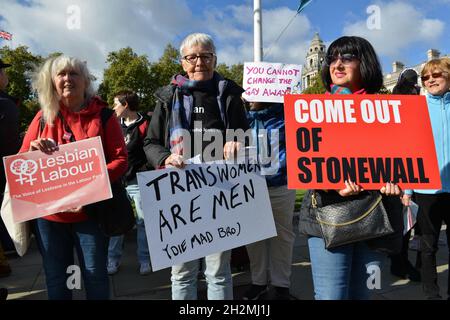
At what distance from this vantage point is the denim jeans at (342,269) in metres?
1.77

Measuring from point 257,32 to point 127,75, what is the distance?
26441mm

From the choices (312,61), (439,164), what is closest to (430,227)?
(439,164)

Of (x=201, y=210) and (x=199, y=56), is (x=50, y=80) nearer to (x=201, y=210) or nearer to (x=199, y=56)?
(x=199, y=56)

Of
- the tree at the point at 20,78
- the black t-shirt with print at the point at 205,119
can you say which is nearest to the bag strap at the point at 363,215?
the black t-shirt with print at the point at 205,119

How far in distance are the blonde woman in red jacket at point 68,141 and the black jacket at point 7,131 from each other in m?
0.89

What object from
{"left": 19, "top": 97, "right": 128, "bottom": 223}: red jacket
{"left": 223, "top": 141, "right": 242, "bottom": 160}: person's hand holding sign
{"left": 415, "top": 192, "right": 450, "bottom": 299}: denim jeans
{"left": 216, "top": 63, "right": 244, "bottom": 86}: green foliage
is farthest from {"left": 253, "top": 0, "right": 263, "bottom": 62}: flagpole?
{"left": 216, "top": 63, "right": 244, "bottom": 86}: green foliage

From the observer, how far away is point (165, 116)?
7.54 ft

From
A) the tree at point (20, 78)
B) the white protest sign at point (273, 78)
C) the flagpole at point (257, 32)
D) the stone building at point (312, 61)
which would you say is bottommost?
the white protest sign at point (273, 78)

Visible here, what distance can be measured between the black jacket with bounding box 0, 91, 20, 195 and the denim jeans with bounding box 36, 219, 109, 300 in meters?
1.04

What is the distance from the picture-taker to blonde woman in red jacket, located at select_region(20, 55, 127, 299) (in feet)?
6.98

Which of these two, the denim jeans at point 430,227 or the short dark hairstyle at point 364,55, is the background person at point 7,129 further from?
the denim jeans at point 430,227

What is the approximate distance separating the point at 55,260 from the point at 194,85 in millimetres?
1380

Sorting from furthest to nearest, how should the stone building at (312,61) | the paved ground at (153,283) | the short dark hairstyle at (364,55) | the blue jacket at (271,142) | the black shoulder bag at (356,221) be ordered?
the stone building at (312,61)
the paved ground at (153,283)
the blue jacket at (271,142)
the short dark hairstyle at (364,55)
the black shoulder bag at (356,221)

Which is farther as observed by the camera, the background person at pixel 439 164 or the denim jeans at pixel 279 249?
the denim jeans at pixel 279 249
